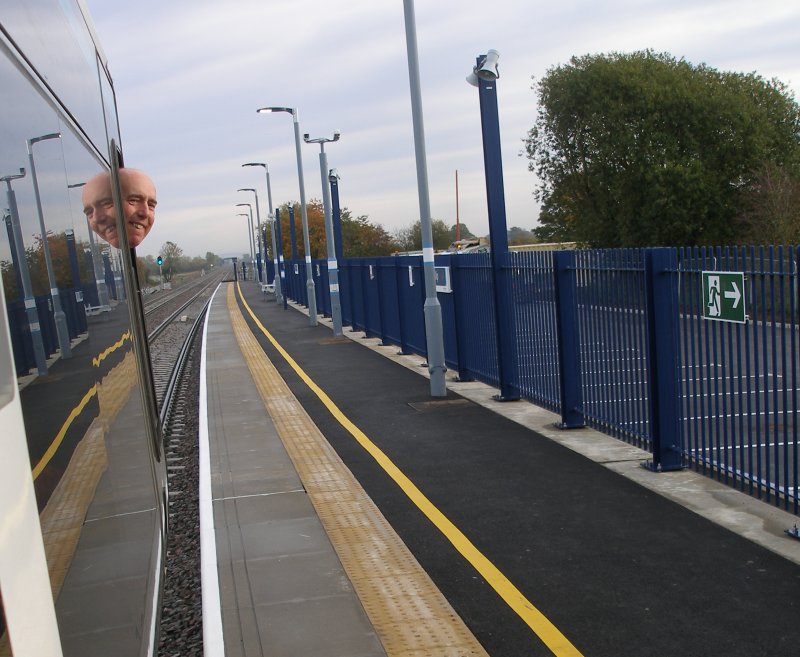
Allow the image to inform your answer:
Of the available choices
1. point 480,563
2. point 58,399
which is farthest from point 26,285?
point 480,563

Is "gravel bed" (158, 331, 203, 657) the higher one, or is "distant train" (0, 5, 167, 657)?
"distant train" (0, 5, 167, 657)

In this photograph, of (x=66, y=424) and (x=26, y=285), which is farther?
(x=66, y=424)

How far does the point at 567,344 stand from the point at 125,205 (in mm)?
5602

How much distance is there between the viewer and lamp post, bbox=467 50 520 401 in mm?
11562

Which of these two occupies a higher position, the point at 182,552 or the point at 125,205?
the point at 125,205

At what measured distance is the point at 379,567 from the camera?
5992mm

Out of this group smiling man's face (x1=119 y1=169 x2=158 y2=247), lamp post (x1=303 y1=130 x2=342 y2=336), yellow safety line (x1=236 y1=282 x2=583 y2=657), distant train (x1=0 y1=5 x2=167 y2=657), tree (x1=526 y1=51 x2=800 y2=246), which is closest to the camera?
distant train (x1=0 y1=5 x2=167 y2=657)

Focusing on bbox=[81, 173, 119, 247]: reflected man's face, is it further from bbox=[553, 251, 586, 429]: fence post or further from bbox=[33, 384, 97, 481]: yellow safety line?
bbox=[553, 251, 586, 429]: fence post

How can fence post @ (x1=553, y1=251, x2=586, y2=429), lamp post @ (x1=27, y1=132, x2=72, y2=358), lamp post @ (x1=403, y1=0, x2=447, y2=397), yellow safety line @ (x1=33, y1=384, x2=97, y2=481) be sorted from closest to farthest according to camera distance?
yellow safety line @ (x1=33, y1=384, x2=97, y2=481), lamp post @ (x1=27, y1=132, x2=72, y2=358), fence post @ (x1=553, y1=251, x2=586, y2=429), lamp post @ (x1=403, y1=0, x2=447, y2=397)

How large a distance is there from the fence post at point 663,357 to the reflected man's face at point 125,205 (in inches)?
165

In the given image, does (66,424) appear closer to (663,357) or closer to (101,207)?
(101,207)

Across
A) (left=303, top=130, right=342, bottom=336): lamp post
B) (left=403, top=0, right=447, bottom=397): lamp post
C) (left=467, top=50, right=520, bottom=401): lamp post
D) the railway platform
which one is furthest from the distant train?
(left=303, top=130, right=342, bottom=336): lamp post

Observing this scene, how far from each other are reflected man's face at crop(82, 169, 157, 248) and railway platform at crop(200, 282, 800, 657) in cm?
241

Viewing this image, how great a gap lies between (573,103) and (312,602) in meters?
34.9
